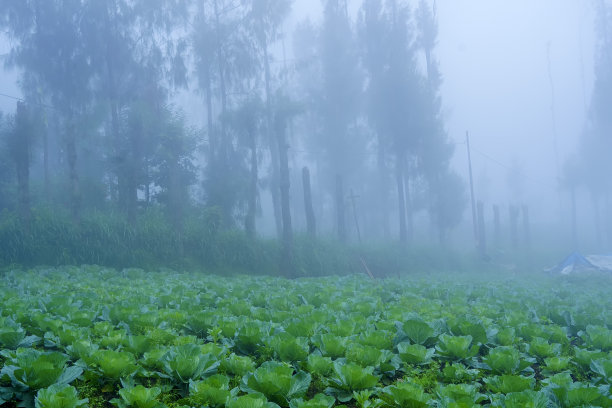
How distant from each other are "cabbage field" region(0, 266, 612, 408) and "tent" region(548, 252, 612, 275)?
1494cm

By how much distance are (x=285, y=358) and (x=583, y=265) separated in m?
19.0

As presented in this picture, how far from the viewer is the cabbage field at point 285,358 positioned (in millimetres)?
2443

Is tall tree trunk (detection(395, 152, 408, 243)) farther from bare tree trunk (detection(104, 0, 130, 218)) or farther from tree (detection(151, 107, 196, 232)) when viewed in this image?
bare tree trunk (detection(104, 0, 130, 218))

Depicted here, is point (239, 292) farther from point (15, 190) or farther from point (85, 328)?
point (15, 190)

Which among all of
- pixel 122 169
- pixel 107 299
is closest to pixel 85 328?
pixel 107 299

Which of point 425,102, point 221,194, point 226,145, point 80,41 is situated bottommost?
point 221,194

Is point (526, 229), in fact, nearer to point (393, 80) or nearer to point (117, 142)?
point (393, 80)

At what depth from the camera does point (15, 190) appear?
1631 cm

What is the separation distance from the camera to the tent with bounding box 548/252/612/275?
17970mm

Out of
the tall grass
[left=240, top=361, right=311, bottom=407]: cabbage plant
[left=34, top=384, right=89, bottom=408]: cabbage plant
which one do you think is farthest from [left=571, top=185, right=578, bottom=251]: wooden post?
[left=34, top=384, right=89, bottom=408]: cabbage plant

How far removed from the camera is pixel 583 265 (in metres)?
18.3

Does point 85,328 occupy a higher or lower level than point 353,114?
lower

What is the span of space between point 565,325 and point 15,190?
17.6 m

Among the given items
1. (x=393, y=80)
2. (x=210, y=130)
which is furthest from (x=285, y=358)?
(x=393, y=80)
